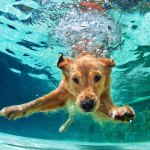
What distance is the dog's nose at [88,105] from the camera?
550 cm

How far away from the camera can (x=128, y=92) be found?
67.8 ft

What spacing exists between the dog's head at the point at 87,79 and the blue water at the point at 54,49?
333 centimetres

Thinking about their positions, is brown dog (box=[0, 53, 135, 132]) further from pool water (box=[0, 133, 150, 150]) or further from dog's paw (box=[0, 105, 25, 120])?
pool water (box=[0, 133, 150, 150])

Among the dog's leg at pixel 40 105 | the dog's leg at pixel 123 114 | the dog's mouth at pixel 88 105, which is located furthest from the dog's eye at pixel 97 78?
the dog's leg at pixel 40 105

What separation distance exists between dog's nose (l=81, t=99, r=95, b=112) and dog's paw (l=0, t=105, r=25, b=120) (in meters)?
1.15

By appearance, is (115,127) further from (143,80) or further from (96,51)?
(96,51)

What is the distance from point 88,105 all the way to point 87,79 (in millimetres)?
701

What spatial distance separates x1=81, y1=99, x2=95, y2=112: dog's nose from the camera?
5.50 m

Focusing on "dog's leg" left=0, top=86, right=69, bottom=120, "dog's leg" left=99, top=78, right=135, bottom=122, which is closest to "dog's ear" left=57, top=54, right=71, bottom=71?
"dog's leg" left=0, top=86, right=69, bottom=120

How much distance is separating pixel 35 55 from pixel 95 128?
17.0 m

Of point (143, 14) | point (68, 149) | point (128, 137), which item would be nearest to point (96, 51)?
point (143, 14)

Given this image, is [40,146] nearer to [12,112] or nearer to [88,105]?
[12,112]

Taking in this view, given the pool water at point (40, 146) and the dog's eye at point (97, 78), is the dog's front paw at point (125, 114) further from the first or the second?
the pool water at point (40, 146)

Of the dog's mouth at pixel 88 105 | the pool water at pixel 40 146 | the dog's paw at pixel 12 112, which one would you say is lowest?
the pool water at pixel 40 146
